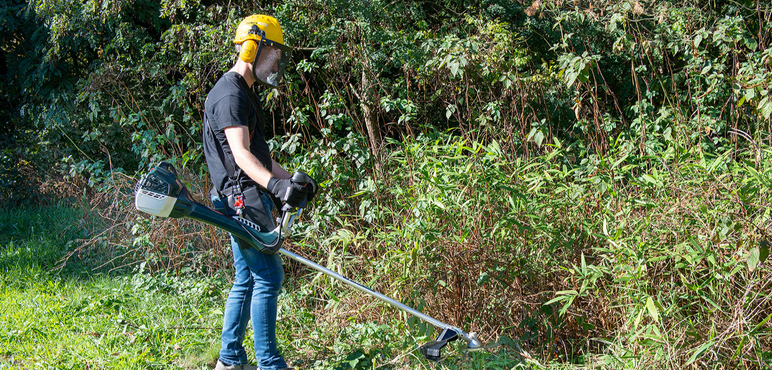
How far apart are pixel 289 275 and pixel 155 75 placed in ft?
8.40

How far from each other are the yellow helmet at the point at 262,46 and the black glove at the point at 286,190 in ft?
2.04

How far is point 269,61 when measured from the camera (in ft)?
9.61

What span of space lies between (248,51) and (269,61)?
126 millimetres

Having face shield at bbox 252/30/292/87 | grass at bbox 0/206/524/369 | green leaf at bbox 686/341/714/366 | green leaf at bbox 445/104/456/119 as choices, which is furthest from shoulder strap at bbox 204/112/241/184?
green leaf at bbox 686/341/714/366

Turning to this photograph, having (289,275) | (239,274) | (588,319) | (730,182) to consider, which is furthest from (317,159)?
(730,182)

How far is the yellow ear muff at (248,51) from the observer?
9.33 ft

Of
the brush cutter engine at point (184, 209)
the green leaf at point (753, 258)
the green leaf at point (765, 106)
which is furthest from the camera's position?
the green leaf at point (765, 106)

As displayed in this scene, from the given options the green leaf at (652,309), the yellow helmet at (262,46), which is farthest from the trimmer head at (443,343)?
the yellow helmet at (262,46)

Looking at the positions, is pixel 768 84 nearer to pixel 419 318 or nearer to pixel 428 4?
pixel 419 318

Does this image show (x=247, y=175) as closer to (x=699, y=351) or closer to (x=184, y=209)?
(x=184, y=209)

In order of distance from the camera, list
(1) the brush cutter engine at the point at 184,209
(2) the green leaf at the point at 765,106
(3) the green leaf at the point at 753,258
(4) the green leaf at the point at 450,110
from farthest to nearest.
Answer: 1. (4) the green leaf at the point at 450,110
2. (2) the green leaf at the point at 765,106
3. (1) the brush cutter engine at the point at 184,209
4. (3) the green leaf at the point at 753,258

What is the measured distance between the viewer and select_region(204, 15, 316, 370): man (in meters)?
2.69

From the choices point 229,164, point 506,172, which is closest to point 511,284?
point 506,172

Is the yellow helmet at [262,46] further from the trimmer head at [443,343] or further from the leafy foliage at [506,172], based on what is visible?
the trimmer head at [443,343]
